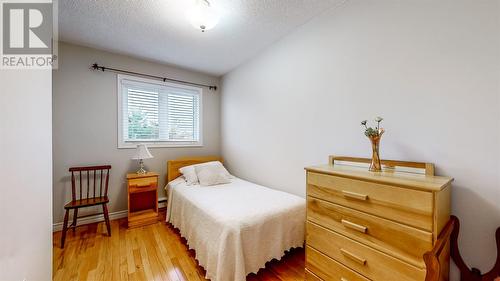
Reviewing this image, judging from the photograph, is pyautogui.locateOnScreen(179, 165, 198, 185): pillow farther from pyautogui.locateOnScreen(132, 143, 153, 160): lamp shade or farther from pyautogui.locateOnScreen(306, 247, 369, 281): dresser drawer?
pyautogui.locateOnScreen(306, 247, 369, 281): dresser drawer

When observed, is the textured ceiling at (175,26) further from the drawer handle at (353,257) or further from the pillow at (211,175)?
the drawer handle at (353,257)

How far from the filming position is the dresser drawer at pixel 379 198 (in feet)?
3.14

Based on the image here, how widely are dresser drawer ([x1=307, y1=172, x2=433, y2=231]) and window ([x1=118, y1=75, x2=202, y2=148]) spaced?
106 inches

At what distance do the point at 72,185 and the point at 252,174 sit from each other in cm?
240

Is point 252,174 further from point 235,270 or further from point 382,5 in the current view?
point 382,5

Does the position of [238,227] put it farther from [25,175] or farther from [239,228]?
[25,175]

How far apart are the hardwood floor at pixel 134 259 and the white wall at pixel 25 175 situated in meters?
0.52

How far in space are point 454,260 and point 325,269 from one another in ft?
2.61

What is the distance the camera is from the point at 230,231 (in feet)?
5.03

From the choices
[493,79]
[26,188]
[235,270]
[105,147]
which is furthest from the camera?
[105,147]

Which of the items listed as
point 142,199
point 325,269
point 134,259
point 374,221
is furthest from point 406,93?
point 142,199

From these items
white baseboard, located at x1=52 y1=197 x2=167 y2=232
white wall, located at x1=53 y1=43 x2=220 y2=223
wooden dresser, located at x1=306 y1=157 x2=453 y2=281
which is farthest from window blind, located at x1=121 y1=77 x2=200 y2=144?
wooden dresser, located at x1=306 y1=157 x2=453 y2=281

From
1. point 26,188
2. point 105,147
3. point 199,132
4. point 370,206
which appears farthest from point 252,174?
point 26,188

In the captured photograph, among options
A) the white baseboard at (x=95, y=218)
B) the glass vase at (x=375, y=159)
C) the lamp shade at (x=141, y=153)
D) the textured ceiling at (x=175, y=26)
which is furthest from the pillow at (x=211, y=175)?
the glass vase at (x=375, y=159)
